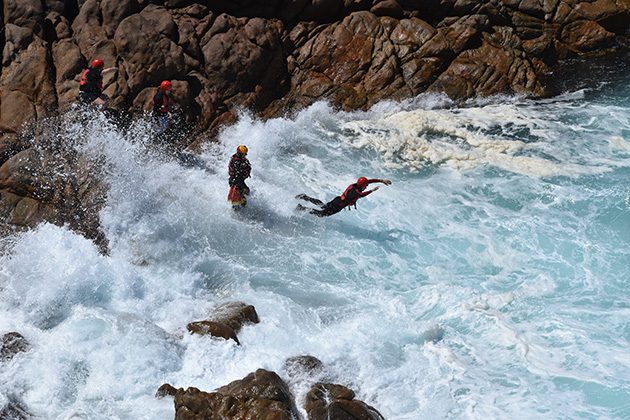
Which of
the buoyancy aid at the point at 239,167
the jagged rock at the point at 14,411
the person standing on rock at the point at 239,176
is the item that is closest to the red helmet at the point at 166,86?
the person standing on rock at the point at 239,176

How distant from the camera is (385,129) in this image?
13859mm

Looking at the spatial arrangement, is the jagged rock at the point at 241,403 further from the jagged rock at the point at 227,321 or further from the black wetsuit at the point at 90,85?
the black wetsuit at the point at 90,85

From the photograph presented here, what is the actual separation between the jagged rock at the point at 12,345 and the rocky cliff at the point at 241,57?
9.69ft

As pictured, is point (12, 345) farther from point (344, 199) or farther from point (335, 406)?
point (344, 199)

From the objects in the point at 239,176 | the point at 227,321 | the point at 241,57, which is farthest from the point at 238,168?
the point at 241,57

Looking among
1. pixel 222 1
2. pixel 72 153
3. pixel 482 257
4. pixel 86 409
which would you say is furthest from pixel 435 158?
pixel 86 409

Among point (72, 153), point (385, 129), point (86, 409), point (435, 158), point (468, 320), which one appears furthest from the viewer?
point (385, 129)

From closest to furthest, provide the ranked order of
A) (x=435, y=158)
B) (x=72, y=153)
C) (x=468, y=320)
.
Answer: (x=468, y=320)
(x=72, y=153)
(x=435, y=158)

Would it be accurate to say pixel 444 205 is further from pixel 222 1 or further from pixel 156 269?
pixel 222 1

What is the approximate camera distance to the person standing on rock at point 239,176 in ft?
33.7

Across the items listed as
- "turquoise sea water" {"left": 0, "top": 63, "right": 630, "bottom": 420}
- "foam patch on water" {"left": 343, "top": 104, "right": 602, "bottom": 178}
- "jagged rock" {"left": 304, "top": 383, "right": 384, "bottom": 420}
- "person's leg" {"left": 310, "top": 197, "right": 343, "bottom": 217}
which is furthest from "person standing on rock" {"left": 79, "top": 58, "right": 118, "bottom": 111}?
"jagged rock" {"left": 304, "top": 383, "right": 384, "bottom": 420}

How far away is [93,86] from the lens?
1124 centimetres

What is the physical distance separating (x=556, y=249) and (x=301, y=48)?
8471 mm

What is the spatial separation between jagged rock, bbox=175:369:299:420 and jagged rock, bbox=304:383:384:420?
0.25 m
